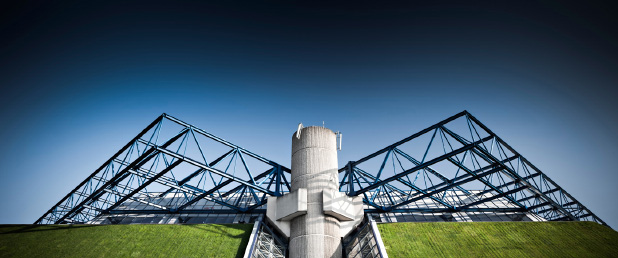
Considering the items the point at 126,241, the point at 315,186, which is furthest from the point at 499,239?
the point at 126,241

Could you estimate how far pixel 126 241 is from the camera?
1329 inches

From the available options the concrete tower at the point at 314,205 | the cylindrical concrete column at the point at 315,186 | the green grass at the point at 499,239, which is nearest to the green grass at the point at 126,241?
the concrete tower at the point at 314,205

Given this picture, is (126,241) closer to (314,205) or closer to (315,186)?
(314,205)

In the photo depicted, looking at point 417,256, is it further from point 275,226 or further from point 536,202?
point 536,202

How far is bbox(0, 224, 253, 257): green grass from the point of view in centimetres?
3209

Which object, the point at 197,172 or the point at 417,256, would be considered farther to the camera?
the point at 197,172

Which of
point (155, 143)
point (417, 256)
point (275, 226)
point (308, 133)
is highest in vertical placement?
point (308, 133)

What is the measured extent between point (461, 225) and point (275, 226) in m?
18.2

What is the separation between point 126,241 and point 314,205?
58.4 ft

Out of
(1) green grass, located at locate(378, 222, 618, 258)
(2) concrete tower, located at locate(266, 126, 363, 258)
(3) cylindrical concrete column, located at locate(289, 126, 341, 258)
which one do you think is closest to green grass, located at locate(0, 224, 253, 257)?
(2) concrete tower, located at locate(266, 126, 363, 258)

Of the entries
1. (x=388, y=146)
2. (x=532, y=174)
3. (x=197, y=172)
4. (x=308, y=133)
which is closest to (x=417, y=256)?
(x=388, y=146)

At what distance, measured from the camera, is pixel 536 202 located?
42625 millimetres

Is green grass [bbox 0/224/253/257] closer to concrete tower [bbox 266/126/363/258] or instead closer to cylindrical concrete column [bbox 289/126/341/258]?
concrete tower [bbox 266/126/363/258]

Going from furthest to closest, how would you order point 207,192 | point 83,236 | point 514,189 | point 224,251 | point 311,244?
point 514,189
point 207,192
point 83,236
point 224,251
point 311,244
